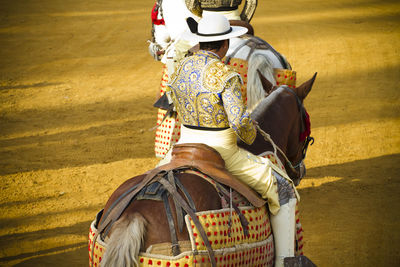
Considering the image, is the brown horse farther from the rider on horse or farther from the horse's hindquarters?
the rider on horse

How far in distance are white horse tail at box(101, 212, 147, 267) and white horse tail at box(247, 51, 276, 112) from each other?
2.70m

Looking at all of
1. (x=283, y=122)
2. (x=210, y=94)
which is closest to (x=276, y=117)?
(x=283, y=122)

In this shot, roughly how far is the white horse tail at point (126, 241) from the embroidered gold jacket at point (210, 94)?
80cm

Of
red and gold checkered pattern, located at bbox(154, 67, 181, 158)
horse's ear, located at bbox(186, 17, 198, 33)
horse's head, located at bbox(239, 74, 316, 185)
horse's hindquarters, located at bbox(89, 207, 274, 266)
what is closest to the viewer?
horse's hindquarters, located at bbox(89, 207, 274, 266)

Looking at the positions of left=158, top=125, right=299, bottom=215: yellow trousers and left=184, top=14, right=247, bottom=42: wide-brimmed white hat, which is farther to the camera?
left=158, top=125, right=299, bottom=215: yellow trousers

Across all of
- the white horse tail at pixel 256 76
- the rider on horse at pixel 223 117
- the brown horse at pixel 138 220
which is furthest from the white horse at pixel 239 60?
the rider on horse at pixel 223 117

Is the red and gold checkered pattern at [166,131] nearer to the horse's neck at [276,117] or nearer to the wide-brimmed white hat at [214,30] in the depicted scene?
the horse's neck at [276,117]

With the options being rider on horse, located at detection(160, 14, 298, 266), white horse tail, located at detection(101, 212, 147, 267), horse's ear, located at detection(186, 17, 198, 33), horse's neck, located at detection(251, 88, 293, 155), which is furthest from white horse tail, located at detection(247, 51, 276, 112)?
white horse tail, located at detection(101, 212, 147, 267)

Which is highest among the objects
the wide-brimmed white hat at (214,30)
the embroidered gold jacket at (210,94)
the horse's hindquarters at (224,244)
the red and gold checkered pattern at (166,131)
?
the wide-brimmed white hat at (214,30)

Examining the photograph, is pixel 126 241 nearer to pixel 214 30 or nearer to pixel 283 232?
pixel 283 232

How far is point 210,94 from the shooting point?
3.06m

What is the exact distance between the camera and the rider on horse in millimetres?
3057

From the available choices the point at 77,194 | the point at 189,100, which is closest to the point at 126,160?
the point at 77,194

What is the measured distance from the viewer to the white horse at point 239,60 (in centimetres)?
523
